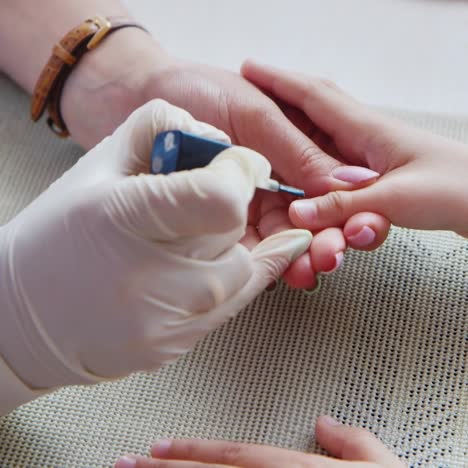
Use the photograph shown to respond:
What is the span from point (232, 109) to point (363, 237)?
0.93 feet

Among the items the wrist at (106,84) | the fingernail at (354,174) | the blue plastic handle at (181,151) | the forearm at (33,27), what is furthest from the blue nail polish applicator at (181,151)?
the forearm at (33,27)

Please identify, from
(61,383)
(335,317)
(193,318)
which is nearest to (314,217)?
(335,317)

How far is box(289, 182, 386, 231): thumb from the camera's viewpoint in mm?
809

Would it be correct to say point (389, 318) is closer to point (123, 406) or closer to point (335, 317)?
point (335, 317)

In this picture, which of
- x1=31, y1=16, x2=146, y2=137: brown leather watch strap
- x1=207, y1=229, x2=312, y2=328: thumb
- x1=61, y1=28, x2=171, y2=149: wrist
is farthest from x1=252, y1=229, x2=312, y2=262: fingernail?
x1=31, y1=16, x2=146, y2=137: brown leather watch strap

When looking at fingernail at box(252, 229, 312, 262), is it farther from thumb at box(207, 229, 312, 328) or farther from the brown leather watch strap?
the brown leather watch strap

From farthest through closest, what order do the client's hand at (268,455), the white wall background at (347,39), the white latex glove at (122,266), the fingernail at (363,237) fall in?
the white wall background at (347,39), the fingernail at (363,237), the client's hand at (268,455), the white latex glove at (122,266)

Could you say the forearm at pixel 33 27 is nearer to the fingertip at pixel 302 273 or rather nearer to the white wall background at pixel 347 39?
the white wall background at pixel 347 39

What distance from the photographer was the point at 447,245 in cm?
89

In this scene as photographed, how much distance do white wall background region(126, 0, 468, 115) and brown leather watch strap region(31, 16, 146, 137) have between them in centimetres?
24

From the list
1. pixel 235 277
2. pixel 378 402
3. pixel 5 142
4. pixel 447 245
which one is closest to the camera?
pixel 235 277

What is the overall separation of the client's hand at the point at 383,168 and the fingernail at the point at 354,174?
23 mm

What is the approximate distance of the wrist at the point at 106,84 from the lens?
102 centimetres

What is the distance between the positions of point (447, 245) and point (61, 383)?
55cm
